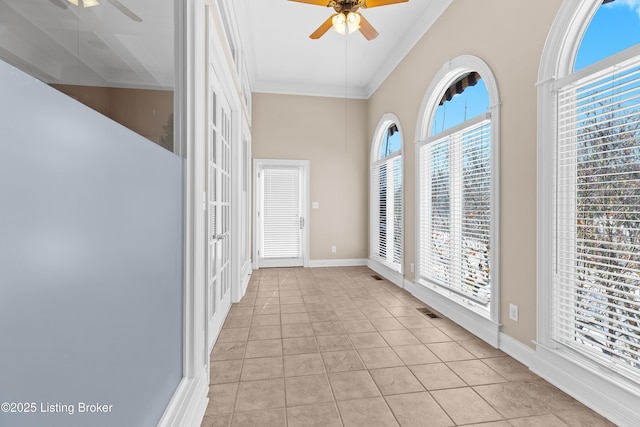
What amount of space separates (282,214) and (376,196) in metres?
1.75

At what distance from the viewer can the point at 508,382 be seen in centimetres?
192

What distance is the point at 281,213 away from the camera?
5.61 m

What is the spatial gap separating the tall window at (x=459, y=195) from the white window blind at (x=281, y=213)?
2.56 metres

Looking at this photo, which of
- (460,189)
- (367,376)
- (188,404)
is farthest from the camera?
(460,189)

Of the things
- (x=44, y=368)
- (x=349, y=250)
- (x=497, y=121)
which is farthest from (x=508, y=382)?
(x=349, y=250)

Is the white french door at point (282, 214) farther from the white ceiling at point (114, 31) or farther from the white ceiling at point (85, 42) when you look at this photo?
the white ceiling at point (85, 42)

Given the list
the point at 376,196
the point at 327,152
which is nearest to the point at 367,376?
the point at 376,196

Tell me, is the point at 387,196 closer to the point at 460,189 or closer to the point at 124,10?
the point at 460,189

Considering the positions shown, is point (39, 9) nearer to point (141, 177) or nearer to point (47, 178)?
point (47, 178)

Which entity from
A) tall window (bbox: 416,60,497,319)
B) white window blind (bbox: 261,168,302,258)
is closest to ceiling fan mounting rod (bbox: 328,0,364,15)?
tall window (bbox: 416,60,497,319)

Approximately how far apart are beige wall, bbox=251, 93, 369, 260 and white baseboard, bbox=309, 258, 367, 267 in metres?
0.07

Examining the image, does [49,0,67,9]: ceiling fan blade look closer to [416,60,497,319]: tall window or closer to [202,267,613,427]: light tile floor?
[202,267,613,427]: light tile floor

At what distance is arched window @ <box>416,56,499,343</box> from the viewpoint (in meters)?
2.53

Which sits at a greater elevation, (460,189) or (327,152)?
(327,152)
